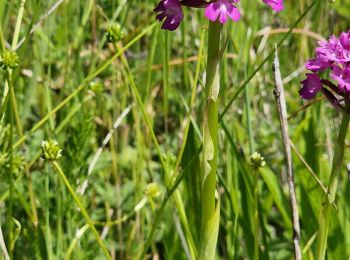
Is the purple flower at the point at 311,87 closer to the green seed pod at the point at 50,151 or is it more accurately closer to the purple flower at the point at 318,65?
the purple flower at the point at 318,65

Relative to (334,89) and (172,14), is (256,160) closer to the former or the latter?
(334,89)

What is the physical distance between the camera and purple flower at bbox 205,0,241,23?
70 cm

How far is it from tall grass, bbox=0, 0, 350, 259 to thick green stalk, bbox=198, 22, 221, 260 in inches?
0.8

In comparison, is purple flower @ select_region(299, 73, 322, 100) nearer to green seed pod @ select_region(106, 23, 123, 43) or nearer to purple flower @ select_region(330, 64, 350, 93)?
purple flower @ select_region(330, 64, 350, 93)

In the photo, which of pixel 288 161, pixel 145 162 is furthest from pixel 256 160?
pixel 145 162

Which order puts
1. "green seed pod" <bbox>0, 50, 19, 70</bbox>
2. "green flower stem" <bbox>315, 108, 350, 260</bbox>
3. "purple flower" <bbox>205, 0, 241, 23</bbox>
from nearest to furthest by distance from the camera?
"purple flower" <bbox>205, 0, 241, 23</bbox>
"green flower stem" <bbox>315, 108, 350, 260</bbox>
"green seed pod" <bbox>0, 50, 19, 70</bbox>

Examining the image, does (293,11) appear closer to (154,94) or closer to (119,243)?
(154,94)

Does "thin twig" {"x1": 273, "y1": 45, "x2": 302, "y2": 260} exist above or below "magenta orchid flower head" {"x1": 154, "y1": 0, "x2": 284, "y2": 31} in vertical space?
below

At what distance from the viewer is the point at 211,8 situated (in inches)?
27.9

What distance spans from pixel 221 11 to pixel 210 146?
0.53 feet

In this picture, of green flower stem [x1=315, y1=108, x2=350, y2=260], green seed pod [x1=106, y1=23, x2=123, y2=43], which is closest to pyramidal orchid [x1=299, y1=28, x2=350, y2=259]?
green flower stem [x1=315, y1=108, x2=350, y2=260]

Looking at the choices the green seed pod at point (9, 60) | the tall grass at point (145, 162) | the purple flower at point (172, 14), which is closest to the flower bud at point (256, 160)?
the tall grass at point (145, 162)

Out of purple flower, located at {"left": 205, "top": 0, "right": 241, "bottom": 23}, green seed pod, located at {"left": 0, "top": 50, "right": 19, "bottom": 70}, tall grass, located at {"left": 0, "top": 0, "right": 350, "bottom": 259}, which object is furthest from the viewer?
tall grass, located at {"left": 0, "top": 0, "right": 350, "bottom": 259}

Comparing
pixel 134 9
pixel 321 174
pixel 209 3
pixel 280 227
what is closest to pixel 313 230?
pixel 321 174
